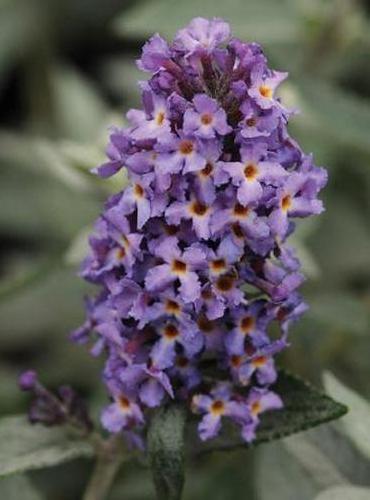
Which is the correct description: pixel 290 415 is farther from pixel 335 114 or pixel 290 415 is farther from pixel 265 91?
pixel 335 114

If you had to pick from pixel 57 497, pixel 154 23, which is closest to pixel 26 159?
pixel 154 23

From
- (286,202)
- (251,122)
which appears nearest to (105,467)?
(286,202)

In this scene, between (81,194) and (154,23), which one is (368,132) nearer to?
(154,23)

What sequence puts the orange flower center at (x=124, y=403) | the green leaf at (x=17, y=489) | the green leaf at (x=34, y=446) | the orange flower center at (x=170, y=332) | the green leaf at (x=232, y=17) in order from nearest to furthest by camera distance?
1. the orange flower center at (x=170, y=332)
2. the orange flower center at (x=124, y=403)
3. the green leaf at (x=34, y=446)
4. the green leaf at (x=17, y=489)
5. the green leaf at (x=232, y=17)

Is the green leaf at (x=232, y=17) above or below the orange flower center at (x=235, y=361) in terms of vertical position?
above

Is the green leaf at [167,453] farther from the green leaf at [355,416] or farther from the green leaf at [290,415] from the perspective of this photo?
the green leaf at [355,416]

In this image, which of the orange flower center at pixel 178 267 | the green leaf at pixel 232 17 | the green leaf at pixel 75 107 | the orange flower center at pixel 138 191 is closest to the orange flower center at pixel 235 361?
the orange flower center at pixel 178 267

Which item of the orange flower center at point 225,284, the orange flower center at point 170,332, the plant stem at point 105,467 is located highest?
the orange flower center at point 225,284

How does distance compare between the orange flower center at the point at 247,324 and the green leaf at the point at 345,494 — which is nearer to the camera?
the orange flower center at the point at 247,324
